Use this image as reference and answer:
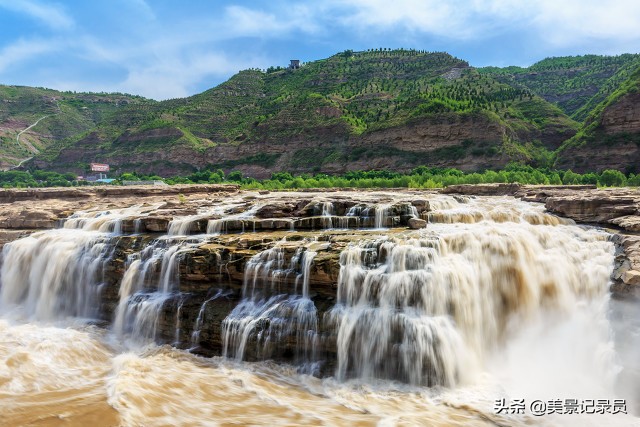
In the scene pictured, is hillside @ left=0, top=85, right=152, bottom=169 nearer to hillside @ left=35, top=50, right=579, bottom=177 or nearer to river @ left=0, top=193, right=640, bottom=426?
hillside @ left=35, top=50, right=579, bottom=177

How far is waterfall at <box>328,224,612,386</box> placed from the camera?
36.1 ft

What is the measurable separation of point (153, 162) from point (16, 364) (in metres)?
86.2

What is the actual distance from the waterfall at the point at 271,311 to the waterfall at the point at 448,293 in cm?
90

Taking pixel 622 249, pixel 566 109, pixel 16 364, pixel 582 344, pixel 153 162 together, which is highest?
pixel 566 109

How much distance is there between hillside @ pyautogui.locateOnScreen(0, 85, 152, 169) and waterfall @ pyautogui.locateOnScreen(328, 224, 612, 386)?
123733 millimetres

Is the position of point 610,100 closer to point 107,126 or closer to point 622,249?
point 622,249

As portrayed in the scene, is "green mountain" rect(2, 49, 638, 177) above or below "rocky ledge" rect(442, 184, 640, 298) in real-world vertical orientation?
above

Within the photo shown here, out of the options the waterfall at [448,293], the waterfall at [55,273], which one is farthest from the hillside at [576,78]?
the waterfall at [55,273]

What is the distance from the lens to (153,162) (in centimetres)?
9206

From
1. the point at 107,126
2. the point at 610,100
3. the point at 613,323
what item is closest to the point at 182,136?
the point at 107,126

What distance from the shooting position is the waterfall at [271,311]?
11.7 meters

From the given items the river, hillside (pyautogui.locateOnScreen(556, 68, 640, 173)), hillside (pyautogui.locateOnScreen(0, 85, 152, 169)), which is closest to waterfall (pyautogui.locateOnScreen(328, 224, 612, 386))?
the river

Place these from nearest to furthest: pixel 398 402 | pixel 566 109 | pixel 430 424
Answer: pixel 430 424
pixel 398 402
pixel 566 109

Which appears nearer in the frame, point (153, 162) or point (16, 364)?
point (16, 364)
